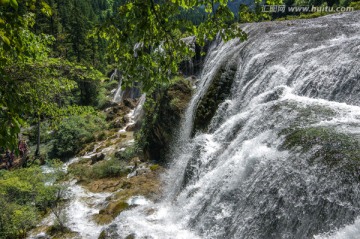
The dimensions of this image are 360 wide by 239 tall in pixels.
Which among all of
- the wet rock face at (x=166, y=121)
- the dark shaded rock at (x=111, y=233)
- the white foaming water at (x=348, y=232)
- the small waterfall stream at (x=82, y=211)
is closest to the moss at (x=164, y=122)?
the wet rock face at (x=166, y=121)

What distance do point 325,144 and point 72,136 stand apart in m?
22.7

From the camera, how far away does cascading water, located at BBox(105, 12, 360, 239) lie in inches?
221

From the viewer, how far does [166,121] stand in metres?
16.4

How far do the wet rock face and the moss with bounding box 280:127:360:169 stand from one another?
9.15m

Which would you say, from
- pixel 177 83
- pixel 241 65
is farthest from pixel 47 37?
pixel 177 83

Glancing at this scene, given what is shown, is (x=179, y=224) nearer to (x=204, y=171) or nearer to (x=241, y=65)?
(x=204, y=171)

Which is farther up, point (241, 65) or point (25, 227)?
point (241, 65)

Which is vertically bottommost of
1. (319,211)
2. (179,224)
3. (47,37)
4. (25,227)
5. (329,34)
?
(25,227)

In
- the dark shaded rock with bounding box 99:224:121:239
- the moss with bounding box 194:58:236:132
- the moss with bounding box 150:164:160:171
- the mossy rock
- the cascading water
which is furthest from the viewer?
the moss with bounding box 150:164:160:171

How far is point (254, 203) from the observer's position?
6871mm

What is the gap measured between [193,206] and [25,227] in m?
7.51

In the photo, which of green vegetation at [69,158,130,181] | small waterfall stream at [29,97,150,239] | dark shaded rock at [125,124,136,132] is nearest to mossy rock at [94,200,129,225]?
small waterfall stream at [29,97,150,239]

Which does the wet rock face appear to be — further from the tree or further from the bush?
the tree

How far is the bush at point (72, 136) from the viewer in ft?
80.5
